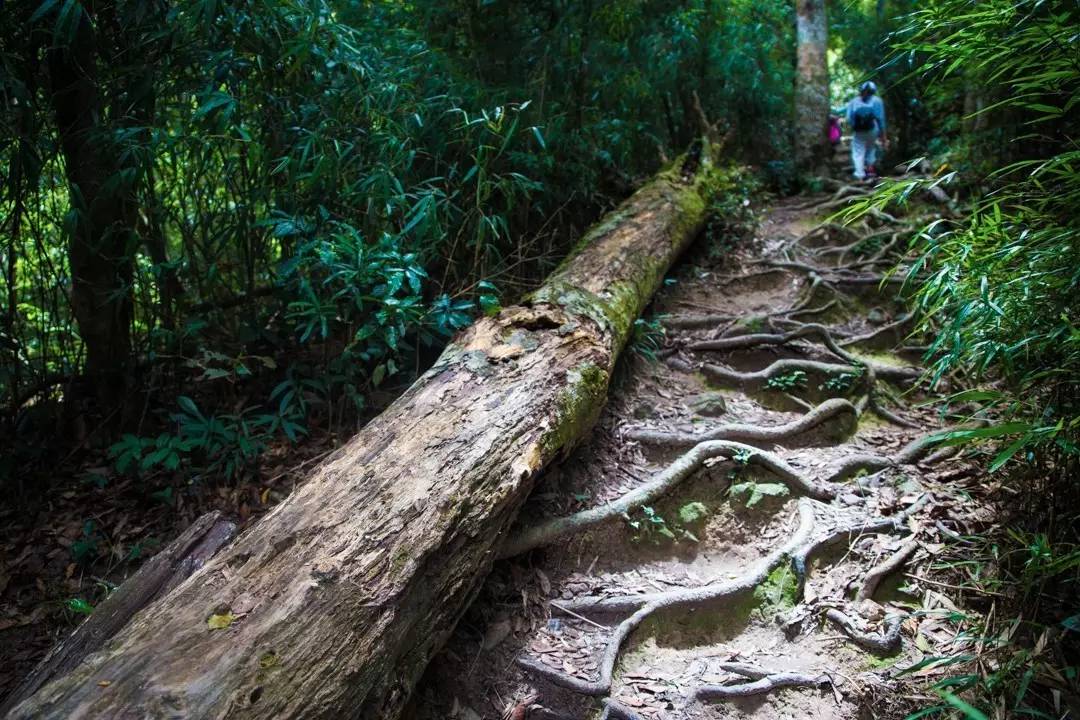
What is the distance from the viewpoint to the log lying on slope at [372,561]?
1.55m

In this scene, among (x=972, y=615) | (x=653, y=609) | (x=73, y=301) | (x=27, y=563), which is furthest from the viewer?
(x=73, y=301)

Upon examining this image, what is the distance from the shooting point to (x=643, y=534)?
9.45ft

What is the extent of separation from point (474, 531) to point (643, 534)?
100 centimetres

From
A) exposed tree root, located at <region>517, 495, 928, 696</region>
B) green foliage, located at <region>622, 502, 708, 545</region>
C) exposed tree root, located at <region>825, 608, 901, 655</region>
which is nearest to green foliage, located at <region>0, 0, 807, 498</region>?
green foliage, located at <region>622, 502, 708, 545</region>

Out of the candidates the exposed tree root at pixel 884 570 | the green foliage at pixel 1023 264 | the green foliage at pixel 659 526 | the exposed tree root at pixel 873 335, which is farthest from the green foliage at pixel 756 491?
the exposed tree root at pixel 873 335

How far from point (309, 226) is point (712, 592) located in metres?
2.42

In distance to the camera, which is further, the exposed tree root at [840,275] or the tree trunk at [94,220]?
the exposed tree root at [840,275]

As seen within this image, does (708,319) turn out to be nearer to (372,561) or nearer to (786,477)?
(786,477)

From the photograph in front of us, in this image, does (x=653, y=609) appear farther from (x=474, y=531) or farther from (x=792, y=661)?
(x=474, y=531)

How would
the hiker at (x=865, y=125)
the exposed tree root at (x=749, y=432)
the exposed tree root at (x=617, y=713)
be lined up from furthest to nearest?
the hiker at (x=865, y=125)
the exposed tree root at (x=749, y=432)
the exposed tree root at (x=617, y=713)

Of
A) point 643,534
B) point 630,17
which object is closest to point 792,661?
point 643,534

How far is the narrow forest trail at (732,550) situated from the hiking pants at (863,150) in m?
4.48

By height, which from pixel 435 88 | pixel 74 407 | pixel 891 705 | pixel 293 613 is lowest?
Result: pixel 891 705

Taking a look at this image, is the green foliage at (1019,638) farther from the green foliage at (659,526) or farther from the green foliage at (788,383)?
the green foliage at (788,383)
